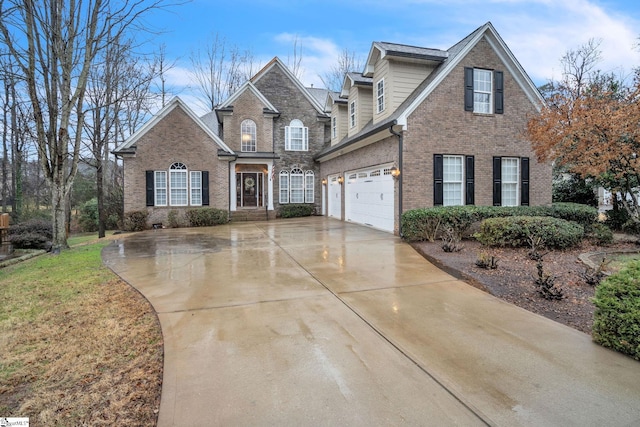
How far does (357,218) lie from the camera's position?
1487cm

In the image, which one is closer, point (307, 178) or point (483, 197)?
point (483, 197)

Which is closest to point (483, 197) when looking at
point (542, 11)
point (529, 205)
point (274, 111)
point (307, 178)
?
point (529, 205)

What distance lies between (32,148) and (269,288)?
21503 mm

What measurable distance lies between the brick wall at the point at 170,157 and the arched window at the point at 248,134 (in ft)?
8.25

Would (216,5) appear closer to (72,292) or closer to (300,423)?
(72,292)

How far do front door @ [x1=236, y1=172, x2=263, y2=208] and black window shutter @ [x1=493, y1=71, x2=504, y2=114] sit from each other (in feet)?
45.0

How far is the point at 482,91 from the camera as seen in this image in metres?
11.7

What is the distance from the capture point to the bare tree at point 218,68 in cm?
2867

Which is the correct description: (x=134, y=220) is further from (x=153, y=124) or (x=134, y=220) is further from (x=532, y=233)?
(x=532, y=233)

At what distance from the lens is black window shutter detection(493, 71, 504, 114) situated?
11701 mm

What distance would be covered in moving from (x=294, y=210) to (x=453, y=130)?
10.6m

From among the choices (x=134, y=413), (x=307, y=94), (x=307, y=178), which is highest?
(x=307, y=94)

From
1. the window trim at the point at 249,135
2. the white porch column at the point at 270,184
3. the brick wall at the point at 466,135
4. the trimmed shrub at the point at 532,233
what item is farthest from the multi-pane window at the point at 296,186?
the trimmed shrub at the point at 532,233

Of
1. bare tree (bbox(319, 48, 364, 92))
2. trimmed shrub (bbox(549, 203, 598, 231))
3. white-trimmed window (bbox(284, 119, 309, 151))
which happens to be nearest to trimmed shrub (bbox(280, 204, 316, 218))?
white-trimmed window (bbox(284, 119, 309, 151))
